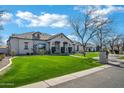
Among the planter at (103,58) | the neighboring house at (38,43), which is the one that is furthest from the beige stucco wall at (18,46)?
the planter at (103,58)

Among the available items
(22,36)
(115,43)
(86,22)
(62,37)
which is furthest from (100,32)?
(115,43)

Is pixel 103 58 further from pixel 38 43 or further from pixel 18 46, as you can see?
pixel 38 43

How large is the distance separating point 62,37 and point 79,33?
355 inches

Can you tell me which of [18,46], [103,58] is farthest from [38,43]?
[103,58]

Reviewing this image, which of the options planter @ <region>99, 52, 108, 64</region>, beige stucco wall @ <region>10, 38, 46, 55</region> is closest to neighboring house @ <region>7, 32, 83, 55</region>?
beige stucco wall @ <region>10, 38, 46, 55</region>

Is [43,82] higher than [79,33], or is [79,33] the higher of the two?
[79,33]

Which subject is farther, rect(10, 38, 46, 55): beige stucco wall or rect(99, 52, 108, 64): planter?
rect(10, 38, 46, 55): beige stucco wall

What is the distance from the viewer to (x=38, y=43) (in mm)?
37156

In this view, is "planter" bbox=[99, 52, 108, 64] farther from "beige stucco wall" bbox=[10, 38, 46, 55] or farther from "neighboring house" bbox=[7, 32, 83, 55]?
"beige stucco wall" bbox=[10, 38, 46, 55]

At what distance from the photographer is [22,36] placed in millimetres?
35188

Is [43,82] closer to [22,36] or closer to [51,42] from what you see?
[22,36]

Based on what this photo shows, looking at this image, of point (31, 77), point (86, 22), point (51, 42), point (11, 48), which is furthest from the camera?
point (51, 42)

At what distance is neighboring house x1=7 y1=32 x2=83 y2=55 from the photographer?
113ft
